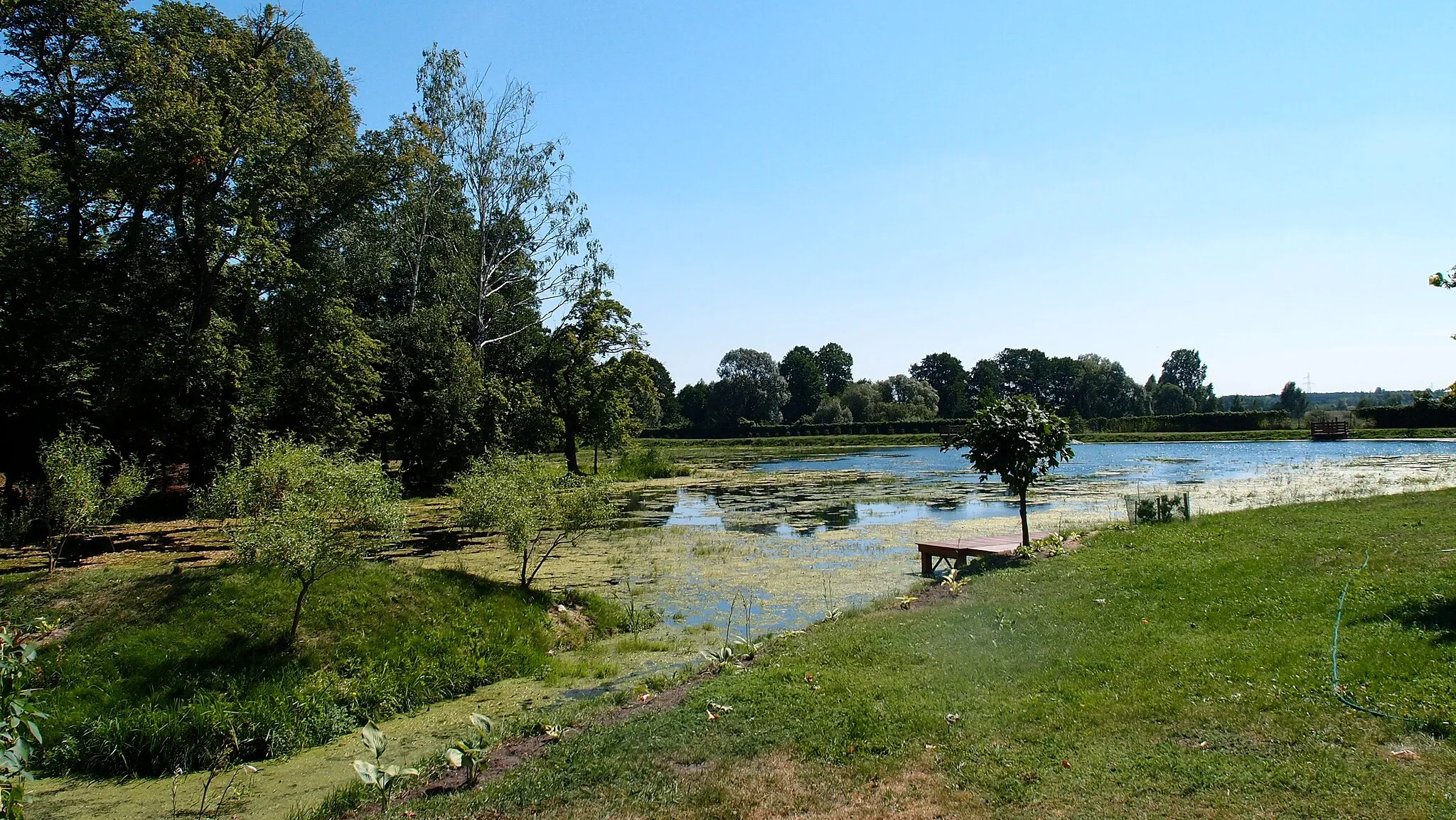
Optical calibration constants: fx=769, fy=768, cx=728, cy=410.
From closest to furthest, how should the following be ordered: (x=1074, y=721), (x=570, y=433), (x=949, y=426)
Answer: (x=1074, y=721)
(x=570, y=433)
(x=949, y=426)

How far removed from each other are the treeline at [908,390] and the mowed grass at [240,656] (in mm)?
86952

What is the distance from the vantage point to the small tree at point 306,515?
1073 cm

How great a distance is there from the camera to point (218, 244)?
90.8 feet

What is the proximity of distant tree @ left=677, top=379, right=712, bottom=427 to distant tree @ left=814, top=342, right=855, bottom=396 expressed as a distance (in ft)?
78.9

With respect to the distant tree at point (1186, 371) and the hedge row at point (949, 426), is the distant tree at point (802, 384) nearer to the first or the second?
the hedge row at point (949, 426)

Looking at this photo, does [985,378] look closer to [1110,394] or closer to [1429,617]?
[1110,394]

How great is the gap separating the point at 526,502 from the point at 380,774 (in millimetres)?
7589

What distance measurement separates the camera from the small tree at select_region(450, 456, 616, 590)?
46.6 ft

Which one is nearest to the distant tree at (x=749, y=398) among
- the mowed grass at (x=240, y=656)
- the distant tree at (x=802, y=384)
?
the distant tree at (x=802, y=384)

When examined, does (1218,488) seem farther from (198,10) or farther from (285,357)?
(198,10)

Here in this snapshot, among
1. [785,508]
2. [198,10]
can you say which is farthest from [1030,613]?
[198,10]

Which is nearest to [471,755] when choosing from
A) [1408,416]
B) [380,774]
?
[380,774]

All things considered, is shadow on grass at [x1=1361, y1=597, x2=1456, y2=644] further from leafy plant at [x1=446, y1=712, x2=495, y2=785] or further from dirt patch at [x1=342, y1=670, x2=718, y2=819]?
leafy plant at [x1=446, y1=712, x2=495, y2=785]

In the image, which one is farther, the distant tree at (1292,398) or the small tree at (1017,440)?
the distant tree at (1292,398)
